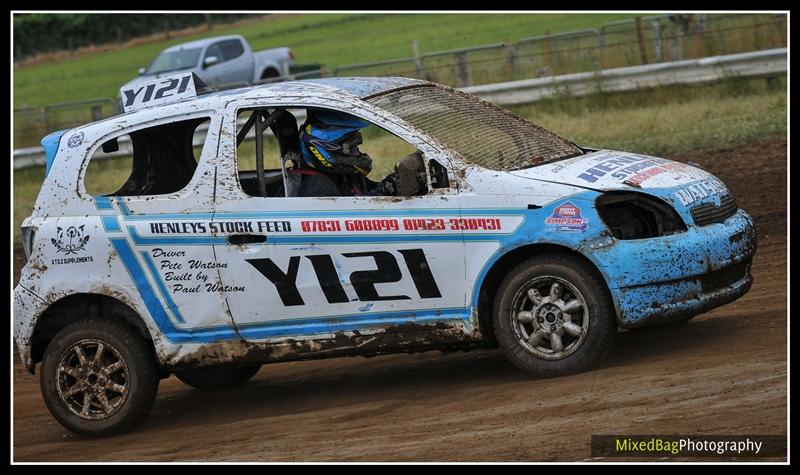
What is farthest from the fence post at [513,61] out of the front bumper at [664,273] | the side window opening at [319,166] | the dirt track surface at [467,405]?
the front bumper at [664,273]

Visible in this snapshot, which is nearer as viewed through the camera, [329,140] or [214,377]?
[329,140]

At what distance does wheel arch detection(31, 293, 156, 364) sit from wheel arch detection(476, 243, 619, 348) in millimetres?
2112

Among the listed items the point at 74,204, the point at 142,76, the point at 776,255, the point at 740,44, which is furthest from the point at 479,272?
the point at 142,76

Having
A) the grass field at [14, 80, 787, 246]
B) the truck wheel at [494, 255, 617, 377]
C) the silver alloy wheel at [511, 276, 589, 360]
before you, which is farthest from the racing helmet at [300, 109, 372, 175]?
the grass field at [14, 80, 787, 246]

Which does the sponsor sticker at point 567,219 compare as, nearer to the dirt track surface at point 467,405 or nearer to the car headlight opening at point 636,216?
the car headlight opening at point 636,216

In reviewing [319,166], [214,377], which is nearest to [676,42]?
[214,377]

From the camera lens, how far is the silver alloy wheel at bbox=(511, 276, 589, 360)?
689cm

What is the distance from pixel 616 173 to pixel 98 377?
3469 mm

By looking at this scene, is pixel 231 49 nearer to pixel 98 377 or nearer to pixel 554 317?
pixel 98 377

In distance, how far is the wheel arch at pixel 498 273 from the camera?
6.91 metres

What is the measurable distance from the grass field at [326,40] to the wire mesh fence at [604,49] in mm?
10403

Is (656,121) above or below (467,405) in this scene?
above
